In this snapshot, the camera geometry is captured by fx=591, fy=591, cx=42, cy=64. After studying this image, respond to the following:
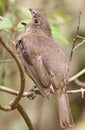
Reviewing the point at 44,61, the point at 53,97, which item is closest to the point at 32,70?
the point at 44,61

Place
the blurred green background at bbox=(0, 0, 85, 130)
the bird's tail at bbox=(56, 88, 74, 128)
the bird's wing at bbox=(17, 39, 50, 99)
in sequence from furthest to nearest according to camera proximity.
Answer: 1. the blurred green background at bbox=(0, 0, 85, 130)
2. the bird's wing at bbox=(17, 39, 50, 99)
3. the bird's tail at bbox=(56, 88, 74, 128)

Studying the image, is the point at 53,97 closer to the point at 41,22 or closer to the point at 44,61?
the point at 41,22

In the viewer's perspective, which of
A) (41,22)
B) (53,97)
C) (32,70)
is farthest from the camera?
(53,97)

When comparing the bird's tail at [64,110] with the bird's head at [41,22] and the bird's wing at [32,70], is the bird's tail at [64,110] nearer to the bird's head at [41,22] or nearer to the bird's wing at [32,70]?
the bird's wing at [32,70]

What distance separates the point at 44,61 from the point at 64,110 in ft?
1.65

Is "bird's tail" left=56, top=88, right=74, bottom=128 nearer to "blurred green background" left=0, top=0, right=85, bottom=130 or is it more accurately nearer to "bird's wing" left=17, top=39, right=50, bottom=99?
"bird's wing" left=17, top=39, right=50, bottom=99

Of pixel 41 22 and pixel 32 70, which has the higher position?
pixel 41 22

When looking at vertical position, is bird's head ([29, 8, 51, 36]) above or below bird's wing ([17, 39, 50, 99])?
above

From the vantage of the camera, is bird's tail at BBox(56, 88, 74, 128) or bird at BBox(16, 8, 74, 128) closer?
bird's tail at BBox(56, 88, 74, 128)

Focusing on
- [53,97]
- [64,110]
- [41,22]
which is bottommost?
[53,97]

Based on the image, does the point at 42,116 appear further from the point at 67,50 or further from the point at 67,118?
the point at 67,118

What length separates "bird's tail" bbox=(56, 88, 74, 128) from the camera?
3635 mm

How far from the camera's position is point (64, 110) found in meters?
3.75

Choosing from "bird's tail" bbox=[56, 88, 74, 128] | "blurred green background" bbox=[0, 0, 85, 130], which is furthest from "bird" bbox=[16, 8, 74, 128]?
"blurred green background" bbox=[0, 0, 85, 130]
